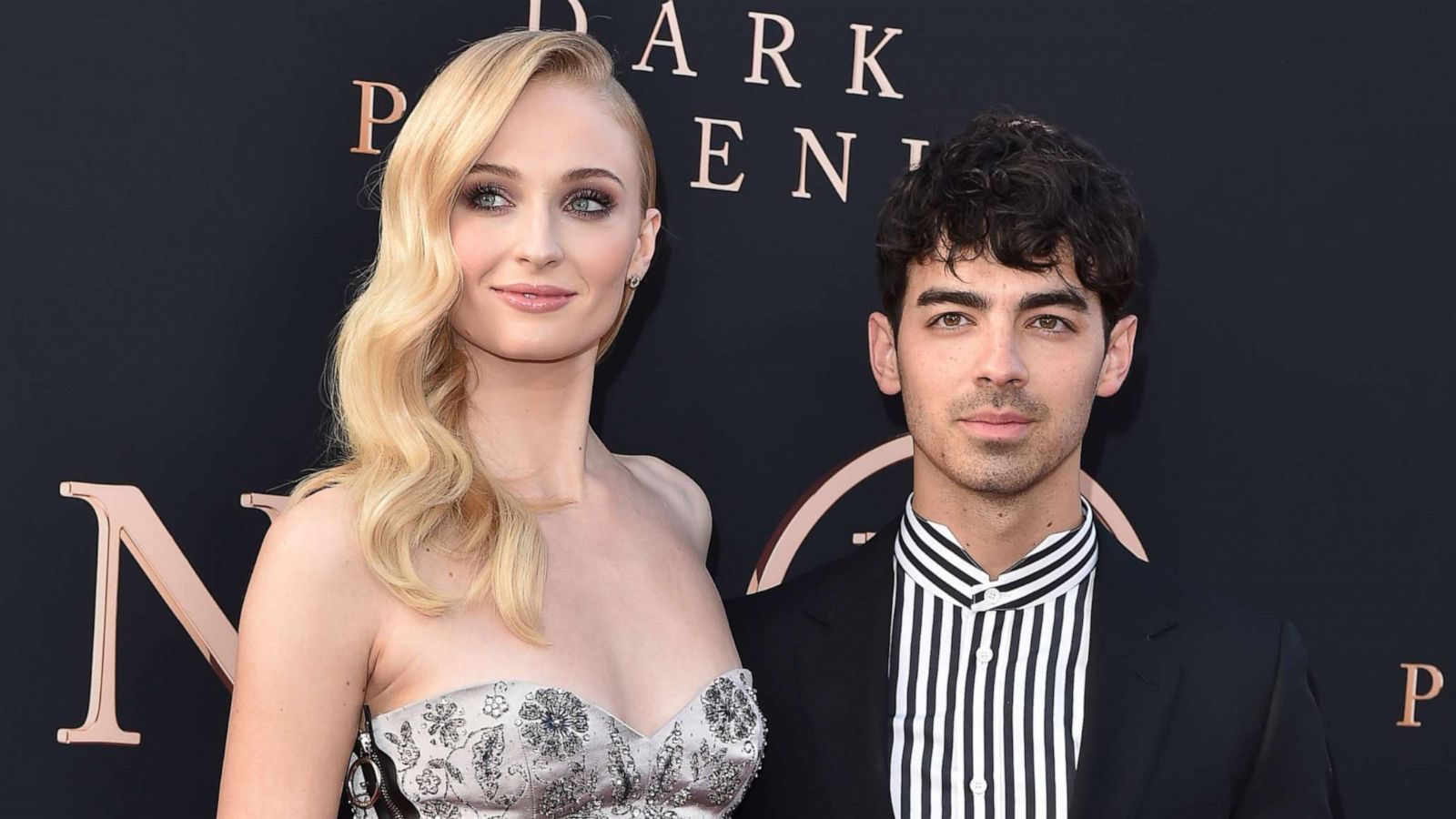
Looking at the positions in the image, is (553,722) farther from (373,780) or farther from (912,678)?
(912,678)

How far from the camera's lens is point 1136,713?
2.67 meters

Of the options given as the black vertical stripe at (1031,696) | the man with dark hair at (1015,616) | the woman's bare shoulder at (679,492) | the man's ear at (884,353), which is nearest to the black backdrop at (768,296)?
the woman's bare shoulder at (679,492)

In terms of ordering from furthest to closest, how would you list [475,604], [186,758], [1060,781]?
[186,758], [1060,781], [475,604]

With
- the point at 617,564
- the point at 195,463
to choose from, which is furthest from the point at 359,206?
the point at 617,564

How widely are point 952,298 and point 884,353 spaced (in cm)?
27

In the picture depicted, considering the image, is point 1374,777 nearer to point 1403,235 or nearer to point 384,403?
point 1403,235

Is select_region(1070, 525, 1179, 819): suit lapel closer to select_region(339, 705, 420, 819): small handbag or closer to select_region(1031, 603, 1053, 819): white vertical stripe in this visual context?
select_region(1031, 603, 1053, 819): white vertical stripe

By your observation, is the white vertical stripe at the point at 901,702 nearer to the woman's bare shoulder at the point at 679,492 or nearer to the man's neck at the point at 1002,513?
the man's neck at the point at 1002,513

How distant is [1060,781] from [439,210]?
136 cm

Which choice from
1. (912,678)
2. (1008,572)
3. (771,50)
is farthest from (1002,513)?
(771,50)

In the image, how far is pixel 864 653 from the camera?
2.81m

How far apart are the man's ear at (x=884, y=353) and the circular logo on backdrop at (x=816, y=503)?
46 cm

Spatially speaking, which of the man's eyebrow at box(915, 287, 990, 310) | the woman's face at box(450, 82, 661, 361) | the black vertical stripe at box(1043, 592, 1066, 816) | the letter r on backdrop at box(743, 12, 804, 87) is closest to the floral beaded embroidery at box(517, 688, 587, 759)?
the woman's face at box(450, 82, 661, 361)

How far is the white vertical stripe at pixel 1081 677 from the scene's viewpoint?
2711 millimetres
